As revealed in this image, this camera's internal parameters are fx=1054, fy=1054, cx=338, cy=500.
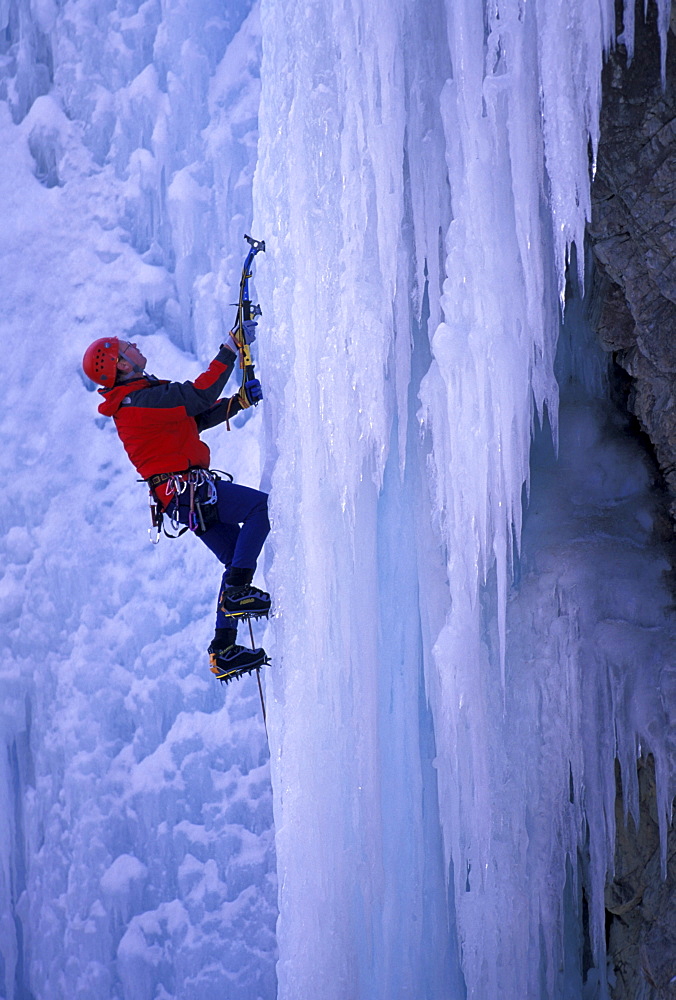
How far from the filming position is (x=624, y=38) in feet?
11.1

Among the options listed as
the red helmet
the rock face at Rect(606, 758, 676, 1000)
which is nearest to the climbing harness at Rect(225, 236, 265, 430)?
the red helmet

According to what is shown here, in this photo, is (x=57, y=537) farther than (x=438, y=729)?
Yes

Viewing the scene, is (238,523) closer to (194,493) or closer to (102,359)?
(194,493)

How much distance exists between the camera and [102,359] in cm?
376

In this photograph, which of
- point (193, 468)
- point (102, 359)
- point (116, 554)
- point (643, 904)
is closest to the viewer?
point (102, 359)

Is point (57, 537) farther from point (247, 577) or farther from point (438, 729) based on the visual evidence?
point (438, 729)

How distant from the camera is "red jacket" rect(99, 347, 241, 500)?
378 centimetres

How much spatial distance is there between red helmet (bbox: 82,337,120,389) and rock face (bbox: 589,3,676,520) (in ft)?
5.86

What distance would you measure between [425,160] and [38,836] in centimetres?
448

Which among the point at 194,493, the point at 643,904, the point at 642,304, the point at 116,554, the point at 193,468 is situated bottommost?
the point at 643,904

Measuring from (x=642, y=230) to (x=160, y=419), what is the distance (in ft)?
6.01

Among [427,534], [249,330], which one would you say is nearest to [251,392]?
[249,330]

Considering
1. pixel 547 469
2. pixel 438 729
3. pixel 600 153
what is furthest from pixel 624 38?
pixel 438 729

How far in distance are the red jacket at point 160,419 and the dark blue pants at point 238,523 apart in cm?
14
